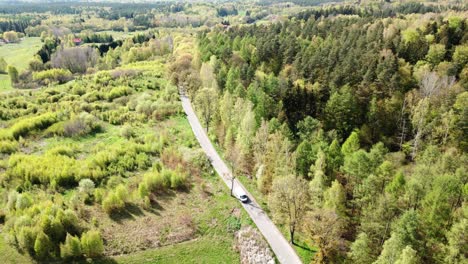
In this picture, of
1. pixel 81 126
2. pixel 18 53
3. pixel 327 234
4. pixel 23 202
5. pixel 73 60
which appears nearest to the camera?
pixel 327 234

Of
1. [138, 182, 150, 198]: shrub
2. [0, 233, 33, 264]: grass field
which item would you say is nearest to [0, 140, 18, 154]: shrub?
[0, 233, 33, 264]: grass field

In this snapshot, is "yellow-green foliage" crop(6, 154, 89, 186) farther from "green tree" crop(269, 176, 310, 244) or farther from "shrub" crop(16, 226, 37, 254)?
"green tree" crop(269, 176, 310, 244)

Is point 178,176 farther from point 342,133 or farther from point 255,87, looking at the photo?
point 342,133

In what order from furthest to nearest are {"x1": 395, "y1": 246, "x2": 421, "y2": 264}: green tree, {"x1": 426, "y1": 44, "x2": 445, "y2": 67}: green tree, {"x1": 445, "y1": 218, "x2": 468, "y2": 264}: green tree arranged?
{"x1": 426, "y1": 44, "x2": 445, "y2": 67}: green tree → {"x1": 445, "y1": 218, "x2": 468, "y2": 264}: green tree → {"x1": 395, "y1": 246, "x2": 421, "y2": 264}: green tree

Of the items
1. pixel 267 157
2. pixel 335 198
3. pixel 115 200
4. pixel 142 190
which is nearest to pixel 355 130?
pixel 267 157

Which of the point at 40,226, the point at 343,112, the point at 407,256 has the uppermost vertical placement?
the point at 343,112

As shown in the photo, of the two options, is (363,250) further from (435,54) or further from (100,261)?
(435,54)
